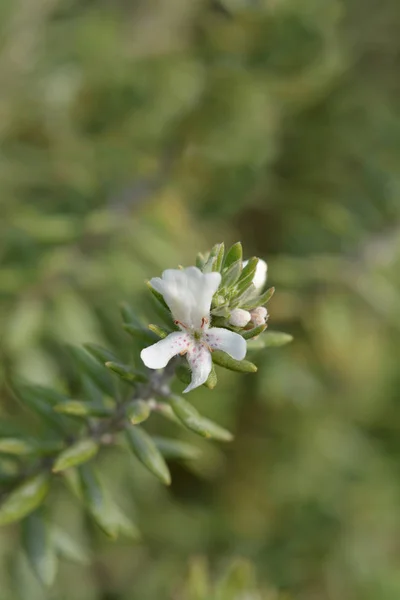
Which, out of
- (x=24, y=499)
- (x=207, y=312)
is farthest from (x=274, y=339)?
(x=24, y=499)

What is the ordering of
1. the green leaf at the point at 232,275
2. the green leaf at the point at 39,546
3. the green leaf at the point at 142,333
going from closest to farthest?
the green leaf at the point at 232,275 → the green leaf at the point at 142,333 → the green leaf at the point at 39,546

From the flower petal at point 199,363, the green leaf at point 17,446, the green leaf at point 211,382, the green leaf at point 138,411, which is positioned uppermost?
the flower petal at point 199,363

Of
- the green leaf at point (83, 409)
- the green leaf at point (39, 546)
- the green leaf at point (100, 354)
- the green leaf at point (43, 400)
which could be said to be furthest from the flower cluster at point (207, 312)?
the green leaf at point (39, 546)

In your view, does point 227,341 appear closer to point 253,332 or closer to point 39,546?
point 253,332

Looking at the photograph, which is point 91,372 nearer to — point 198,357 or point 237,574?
point 198,357

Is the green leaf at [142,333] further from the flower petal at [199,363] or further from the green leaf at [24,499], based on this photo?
the green leaf at [24,499]

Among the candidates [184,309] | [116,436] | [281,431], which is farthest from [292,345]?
[184,309]

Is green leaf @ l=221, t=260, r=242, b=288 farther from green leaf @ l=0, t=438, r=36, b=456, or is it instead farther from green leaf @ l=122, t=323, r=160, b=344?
green leaf @ l=0, t=438, r=36, b=456
